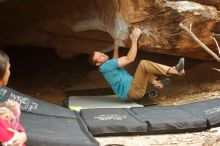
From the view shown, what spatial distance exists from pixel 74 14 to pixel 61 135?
3.64 metres

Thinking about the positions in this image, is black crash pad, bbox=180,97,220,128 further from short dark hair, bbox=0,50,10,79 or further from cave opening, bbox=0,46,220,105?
short dark hair, bbox=0,50,10,79

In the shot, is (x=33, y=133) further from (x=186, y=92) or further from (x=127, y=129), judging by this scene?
(x=186, y=92)

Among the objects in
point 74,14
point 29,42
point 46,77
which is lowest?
point 46,77

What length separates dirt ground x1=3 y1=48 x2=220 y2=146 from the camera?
405cm

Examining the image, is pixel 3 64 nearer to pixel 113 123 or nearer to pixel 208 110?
pixel 113 123

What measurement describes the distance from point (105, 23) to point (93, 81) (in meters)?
1.40

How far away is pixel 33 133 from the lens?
3.48 meters

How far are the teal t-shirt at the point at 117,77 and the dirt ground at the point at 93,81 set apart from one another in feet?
1.64

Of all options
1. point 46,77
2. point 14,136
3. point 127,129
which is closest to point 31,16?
point 46,77

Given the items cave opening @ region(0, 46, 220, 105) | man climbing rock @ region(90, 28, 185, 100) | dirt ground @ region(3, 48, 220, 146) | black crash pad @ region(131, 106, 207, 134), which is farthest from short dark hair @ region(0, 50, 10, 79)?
cave opening @ region(0, 46, 220, 105)

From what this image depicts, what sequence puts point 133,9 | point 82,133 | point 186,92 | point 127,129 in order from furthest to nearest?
point 186,92 < point 133,9 < point 127,129 < point 82,133

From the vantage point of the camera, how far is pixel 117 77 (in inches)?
217

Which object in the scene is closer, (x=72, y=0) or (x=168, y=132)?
(x=168, y=132)

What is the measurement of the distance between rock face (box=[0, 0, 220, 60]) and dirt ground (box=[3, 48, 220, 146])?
0.43 metres
